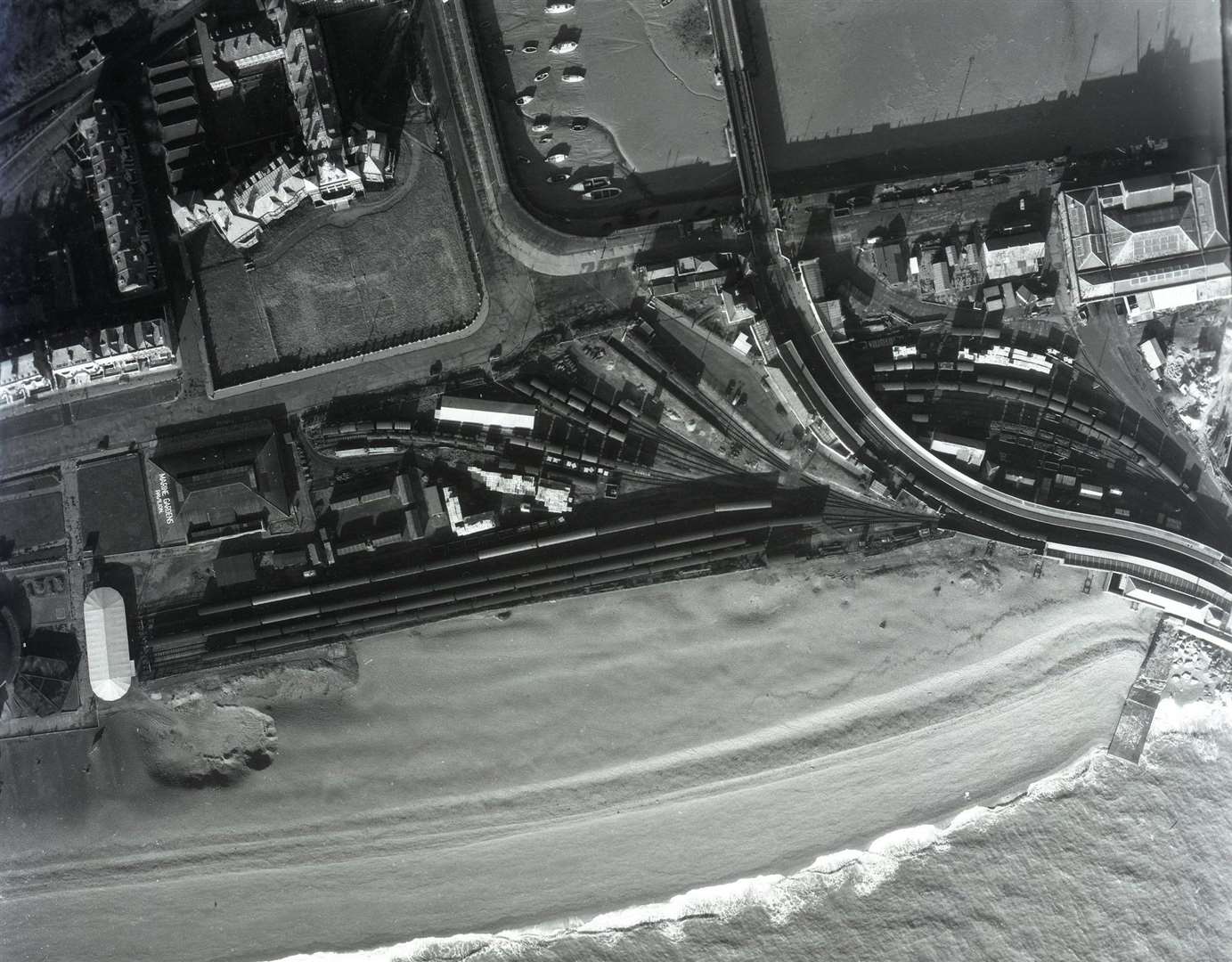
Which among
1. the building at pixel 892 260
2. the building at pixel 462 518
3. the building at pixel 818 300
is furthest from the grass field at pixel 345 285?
the building at pixel 892 260

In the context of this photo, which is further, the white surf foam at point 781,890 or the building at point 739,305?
the white surf foam at point 781,890

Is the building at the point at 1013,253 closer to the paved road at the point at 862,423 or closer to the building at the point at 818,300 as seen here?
the building at the point at 818,300

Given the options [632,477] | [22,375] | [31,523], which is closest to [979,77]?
[632,477]

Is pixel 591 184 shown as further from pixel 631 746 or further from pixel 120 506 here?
pixel 120 506

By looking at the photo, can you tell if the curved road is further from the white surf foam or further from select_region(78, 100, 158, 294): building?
the white surf foam

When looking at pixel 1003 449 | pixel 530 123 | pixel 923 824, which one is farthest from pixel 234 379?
pixel 923 824
